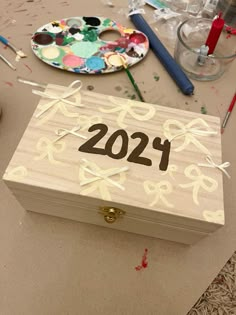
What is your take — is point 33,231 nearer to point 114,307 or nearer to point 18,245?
point 18,245

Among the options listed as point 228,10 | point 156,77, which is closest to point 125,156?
point 156,77

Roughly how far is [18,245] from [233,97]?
48 centimetres

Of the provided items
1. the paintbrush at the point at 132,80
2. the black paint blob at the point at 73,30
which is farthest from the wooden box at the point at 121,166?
the black paint blob at the point at 73,30

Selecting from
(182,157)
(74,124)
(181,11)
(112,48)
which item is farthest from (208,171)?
(181,11)

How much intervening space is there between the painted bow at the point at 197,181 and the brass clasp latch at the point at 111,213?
0.30 feet

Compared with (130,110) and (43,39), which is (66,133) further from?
(43,39)

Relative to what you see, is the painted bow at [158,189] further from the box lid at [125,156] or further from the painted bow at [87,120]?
the painted bow at [87,120]

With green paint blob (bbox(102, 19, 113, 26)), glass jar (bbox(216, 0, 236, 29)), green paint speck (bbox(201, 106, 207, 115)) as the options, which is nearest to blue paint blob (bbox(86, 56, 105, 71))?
green paint blob (bbox(102, 19, 113, 26))

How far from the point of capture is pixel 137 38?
62 centimetres

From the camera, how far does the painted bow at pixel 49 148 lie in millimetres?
398

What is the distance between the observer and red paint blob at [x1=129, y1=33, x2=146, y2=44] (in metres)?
0.62

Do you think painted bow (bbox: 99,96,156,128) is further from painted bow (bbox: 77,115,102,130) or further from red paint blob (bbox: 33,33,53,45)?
red paint blob (bbox: 33,33,53,45)

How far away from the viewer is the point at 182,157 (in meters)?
0.42

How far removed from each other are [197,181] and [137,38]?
371 mm
